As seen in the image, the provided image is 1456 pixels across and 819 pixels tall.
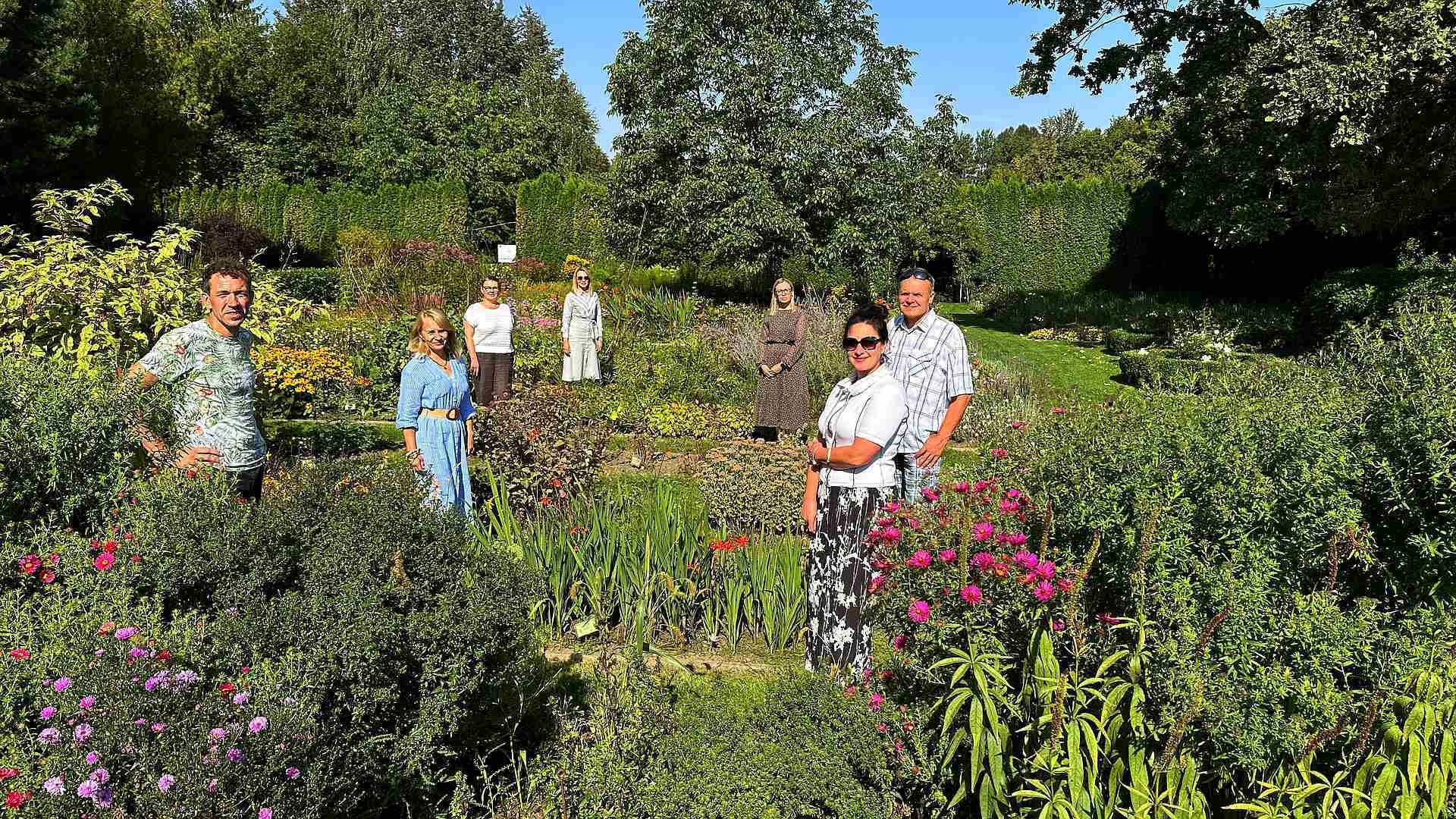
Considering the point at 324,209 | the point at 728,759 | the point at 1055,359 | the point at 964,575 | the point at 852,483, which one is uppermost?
the point at 324,209

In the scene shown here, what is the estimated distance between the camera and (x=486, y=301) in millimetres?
8406

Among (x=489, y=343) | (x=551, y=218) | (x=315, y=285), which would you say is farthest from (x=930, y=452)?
(x=551, y=218)

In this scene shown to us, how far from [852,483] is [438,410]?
7.75 feet

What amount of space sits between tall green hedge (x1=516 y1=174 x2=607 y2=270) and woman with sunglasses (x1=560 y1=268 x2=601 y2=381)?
1956 centimetres

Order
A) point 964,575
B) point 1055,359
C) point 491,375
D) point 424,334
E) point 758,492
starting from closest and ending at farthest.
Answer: point 964,575 → point 424,334 → point 758,492 → point 491,375 → point 1055,359

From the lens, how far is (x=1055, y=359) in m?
15.9

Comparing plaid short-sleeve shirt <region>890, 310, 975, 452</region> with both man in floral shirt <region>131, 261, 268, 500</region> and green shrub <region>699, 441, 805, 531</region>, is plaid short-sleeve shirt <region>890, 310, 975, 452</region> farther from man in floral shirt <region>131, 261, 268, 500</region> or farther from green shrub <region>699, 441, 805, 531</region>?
man in floral shirt <region>131, 261, 268, 500</region>

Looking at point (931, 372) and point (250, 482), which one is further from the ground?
point (931, 372)

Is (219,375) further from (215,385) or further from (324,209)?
(324,209)

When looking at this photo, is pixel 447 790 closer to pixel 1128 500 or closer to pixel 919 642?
pixel 919 642

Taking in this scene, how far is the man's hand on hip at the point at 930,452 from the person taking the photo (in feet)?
13.6

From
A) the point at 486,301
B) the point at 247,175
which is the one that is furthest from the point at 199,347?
the point at 247,175

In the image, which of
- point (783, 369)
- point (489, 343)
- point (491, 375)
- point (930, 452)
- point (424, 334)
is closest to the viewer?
point (930, 452)

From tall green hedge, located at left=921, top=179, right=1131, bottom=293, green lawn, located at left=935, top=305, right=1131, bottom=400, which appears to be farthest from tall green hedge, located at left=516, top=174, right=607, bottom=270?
green lawn, located at left=935, top=305, right=1131, bottom=400
